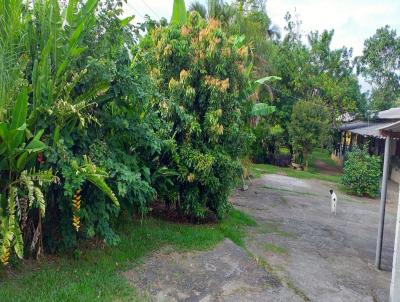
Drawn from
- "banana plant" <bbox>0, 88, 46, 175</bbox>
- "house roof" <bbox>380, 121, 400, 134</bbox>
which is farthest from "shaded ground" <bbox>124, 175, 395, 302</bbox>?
"house roof" <bbox>380, 121, 400, 134</bbox>

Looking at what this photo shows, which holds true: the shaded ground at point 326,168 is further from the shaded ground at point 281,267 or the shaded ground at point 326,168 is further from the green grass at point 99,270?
the green grass at point 99,270

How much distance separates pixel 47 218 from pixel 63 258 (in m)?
0.58

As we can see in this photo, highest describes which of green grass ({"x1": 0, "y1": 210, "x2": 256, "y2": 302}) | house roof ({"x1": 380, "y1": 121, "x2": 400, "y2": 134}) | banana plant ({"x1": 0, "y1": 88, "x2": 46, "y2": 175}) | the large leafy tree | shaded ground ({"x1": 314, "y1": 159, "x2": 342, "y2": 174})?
the large leafy tree

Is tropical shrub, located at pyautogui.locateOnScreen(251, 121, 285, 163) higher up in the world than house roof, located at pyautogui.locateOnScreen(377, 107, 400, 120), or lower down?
lower down

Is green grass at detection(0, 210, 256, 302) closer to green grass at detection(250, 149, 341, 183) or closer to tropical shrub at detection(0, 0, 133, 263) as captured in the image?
tropical shrub at detection(0, 0, 133, 263)

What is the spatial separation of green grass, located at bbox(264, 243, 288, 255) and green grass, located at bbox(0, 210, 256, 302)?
50 centimetres

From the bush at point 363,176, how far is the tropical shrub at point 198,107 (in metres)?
9.54

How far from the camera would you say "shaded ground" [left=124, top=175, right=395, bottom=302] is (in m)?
5.45

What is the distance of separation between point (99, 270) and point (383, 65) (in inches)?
1278

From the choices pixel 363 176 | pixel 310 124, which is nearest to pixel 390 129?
pixel 363 176

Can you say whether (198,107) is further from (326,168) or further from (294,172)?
(326,168)

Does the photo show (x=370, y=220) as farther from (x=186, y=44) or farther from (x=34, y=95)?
(x=34, y=95)

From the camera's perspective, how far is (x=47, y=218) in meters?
5.37

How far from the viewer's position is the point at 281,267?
6.65 meters
